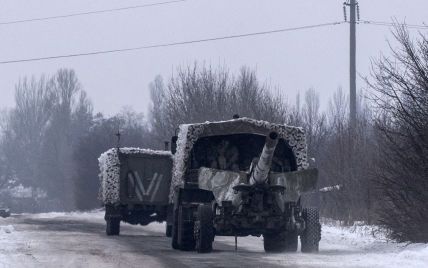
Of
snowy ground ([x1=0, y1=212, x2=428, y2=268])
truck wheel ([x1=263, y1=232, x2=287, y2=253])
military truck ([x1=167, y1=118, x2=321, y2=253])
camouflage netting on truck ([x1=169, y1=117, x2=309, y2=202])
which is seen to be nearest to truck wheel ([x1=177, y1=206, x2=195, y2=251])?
military truck ([x1=167, y1=118, x2=321, y2=253])

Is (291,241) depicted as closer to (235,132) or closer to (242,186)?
(242,186)

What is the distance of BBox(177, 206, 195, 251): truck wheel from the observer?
72.6 feet

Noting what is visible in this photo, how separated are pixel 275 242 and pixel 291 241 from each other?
Result: 13.0 inches

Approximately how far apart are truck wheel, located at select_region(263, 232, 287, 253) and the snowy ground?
0.28m

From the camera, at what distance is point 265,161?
792 inches

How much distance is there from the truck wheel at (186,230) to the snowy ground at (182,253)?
0.40 m

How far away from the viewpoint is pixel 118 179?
93.8 ft

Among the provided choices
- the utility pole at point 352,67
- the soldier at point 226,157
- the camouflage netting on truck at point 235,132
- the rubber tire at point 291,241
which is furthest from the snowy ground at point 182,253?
the utility pole at point 352,67

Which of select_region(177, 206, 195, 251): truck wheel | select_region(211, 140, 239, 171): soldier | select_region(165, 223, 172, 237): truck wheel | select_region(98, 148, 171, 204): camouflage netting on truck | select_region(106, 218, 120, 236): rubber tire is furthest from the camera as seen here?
select_region(165, 223, 172, 237): truck wheel

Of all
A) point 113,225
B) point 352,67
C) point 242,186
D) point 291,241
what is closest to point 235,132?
point 242,186

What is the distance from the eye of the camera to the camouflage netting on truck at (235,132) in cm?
2223

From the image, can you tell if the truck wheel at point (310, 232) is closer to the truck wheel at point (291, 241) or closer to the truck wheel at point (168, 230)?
the truck wheel at point (291, 241)

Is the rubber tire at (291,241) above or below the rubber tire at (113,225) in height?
below

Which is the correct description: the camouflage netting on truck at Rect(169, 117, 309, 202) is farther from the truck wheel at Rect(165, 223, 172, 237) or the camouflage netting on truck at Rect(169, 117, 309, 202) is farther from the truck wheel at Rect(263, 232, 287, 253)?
the truck wheel at Rect(165, 223, 172, 237)
